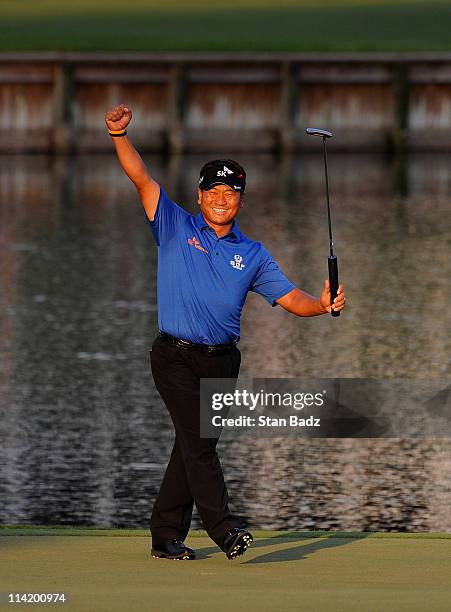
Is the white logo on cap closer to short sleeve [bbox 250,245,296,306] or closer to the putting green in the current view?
short sleeve [bbox 250,245,296,306]

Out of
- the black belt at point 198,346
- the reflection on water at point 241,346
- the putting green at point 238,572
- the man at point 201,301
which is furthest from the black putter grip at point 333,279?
the reflection on water at point 241,346

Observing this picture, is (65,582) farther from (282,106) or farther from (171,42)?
(171,42)

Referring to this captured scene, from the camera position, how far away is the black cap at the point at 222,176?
7586 mm

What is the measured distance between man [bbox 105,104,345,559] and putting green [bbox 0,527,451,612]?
0.23 meters

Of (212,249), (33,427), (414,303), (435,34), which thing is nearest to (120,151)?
(212,249)

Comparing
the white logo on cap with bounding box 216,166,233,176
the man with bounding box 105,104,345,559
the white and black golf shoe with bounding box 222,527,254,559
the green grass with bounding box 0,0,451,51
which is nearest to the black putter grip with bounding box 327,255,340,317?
the man with bounding box 105,104,345,559

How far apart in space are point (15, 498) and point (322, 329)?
6.08 metres

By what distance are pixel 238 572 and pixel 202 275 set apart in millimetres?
1115

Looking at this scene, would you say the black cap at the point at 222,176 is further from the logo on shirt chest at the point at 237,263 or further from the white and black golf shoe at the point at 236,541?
the white and black golf shoe at the point at 236,541

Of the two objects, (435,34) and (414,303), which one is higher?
(435,34)

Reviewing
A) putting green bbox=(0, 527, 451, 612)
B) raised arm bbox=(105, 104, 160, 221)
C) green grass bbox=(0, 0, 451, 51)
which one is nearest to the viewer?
putting green bbox=(0, 527, 451, 612)

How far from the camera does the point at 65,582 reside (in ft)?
23.9

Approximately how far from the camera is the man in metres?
7.52

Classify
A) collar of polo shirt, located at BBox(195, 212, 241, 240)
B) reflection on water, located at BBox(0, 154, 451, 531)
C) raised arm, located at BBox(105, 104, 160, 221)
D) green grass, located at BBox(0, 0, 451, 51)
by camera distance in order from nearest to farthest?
raised arm, located at BBox(105, 104, 160, 221), collar of polo shirt, located at BBox(195, 212, 241, 240), reflection on water, located at BBox(0, 154, 451, 531), green grass, located at BBox(0, 0, 451, 51)
